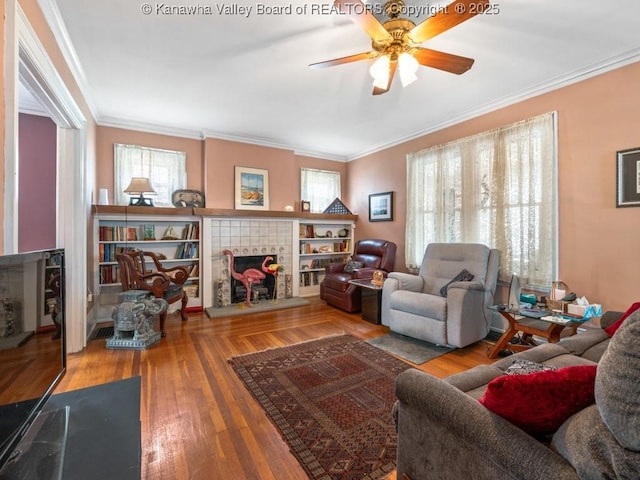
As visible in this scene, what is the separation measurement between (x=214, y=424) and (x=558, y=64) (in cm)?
389

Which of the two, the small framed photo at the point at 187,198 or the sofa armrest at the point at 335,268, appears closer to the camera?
the small framed photo at the point at 187,198

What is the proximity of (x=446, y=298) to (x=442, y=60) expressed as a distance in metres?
2.02

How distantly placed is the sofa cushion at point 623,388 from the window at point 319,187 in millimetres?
4842

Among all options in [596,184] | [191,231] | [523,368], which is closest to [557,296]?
[596,184]

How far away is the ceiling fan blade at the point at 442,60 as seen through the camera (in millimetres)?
1858

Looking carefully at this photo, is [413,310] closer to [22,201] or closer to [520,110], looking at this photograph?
[520,110]

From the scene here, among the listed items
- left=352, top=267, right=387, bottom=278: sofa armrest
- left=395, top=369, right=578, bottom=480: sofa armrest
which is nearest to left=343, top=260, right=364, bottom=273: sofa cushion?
left=352, top=267, right=387, bottom=278: sofa armrest

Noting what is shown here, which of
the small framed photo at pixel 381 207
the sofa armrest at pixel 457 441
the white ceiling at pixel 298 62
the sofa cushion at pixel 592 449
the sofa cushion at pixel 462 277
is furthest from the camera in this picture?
the small framed photo at pixel 381 207

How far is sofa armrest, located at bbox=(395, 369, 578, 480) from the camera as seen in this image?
77 centimetres

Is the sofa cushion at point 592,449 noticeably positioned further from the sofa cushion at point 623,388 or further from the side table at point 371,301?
the side table at point 371,301

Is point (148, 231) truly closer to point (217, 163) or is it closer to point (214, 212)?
point (214, 212)

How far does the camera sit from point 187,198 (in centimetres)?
421

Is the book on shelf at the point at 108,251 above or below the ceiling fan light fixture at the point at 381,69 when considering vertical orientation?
below

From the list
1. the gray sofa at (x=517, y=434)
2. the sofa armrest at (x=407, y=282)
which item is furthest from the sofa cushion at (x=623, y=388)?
the sofa armrest at (x=407, y=282)
